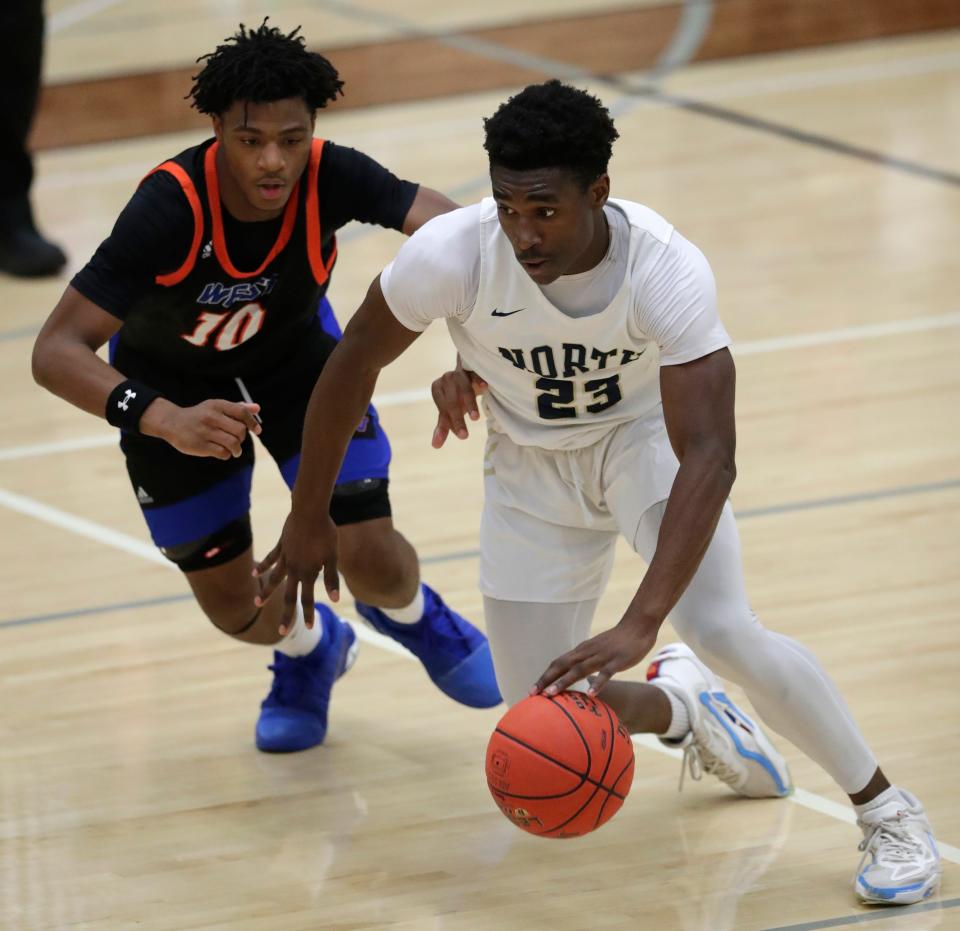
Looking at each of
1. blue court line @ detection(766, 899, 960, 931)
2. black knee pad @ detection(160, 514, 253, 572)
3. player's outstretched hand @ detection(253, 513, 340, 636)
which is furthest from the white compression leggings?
black knee pad @ detection(160, 514, 253, 572)

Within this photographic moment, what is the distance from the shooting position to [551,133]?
2.85 meters

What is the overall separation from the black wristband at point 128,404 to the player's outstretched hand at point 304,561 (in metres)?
0.35

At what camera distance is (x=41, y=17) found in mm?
7613

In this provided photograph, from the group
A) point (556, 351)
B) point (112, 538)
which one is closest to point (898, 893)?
point (556, 351)

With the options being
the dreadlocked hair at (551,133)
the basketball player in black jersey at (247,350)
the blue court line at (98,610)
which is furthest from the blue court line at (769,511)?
the dreadlocked hair at (551,133)

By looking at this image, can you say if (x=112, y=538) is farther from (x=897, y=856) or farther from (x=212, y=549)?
(x=897, y=856)

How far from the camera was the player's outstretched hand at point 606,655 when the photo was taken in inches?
113

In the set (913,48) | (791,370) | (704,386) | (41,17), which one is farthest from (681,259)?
(913,48)

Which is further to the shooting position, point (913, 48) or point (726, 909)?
point (913, 48)

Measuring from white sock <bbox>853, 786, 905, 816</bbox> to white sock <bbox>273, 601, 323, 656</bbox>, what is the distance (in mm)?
1435

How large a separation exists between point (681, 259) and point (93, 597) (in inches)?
97.9

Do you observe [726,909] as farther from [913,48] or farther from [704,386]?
[913,48]

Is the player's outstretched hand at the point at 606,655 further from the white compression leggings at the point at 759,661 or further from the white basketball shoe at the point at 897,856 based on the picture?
the white basketball shoe at the point at 897,856

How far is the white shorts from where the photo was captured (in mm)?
3299
